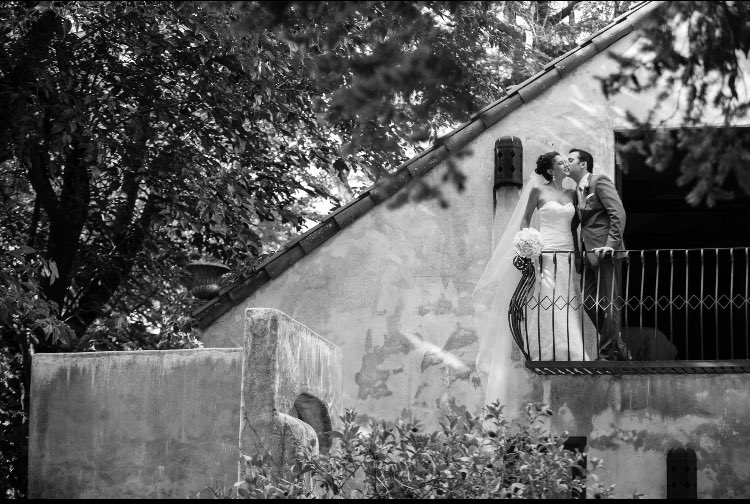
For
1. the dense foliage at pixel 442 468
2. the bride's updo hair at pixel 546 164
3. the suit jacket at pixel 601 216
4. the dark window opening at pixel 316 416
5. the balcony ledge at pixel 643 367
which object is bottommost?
the dense foliage at pixel 442 468

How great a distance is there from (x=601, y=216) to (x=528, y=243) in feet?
2.27

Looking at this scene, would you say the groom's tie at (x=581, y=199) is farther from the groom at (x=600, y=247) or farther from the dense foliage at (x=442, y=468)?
the dense foliage at (x=442, y=468)

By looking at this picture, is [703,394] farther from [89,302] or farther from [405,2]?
[89,302]

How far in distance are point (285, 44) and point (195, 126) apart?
152cm

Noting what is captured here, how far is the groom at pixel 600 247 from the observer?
32.6 feet

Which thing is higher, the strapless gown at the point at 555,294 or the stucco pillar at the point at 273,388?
the strapless gown at the point at 555,294

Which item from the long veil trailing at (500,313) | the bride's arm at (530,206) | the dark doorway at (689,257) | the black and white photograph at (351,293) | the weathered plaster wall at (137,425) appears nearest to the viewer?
the black and white photograph at (351,293)

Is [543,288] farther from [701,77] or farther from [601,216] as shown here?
[701,77]

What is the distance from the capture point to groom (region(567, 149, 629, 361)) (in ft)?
32.6

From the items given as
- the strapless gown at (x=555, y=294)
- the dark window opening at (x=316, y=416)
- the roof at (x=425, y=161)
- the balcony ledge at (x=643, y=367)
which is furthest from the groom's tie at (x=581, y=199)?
the dark window opening at (x=316, y=416)

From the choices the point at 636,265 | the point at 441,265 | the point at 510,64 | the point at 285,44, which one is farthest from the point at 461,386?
the point at 510,64

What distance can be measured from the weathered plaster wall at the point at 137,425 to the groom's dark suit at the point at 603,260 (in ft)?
9.64

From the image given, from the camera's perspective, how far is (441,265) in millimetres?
10852

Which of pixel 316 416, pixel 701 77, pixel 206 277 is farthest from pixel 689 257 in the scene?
pixel 701 77
